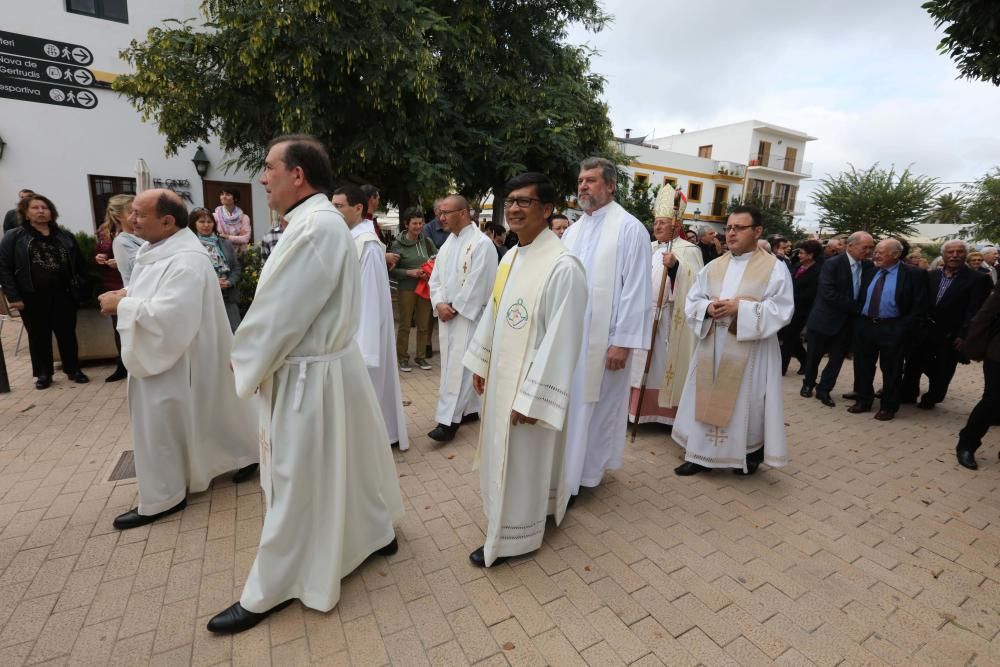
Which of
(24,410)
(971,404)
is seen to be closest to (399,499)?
(24,410)

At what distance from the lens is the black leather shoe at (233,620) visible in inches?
91.3

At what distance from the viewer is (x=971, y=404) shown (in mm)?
6680

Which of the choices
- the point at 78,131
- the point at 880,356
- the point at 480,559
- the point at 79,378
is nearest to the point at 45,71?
the point at 78,131

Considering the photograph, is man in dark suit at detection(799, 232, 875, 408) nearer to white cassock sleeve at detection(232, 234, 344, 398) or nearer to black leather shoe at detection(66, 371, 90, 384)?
white cassock sleeve at detection(232, 234, 344, 398)

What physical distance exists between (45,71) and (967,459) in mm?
14809

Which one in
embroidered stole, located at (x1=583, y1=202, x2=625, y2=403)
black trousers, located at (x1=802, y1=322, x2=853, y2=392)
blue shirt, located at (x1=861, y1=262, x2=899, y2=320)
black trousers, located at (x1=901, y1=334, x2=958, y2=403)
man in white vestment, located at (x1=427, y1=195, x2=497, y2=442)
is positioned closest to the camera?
embroidered stole, located at (x1=583, y1=202, x2=625, y2=403)

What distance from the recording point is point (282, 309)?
2.17m

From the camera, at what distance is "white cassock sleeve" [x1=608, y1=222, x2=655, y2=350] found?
11.3 ft

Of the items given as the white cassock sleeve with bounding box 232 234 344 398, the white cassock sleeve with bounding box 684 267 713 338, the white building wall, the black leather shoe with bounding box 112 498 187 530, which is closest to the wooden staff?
the white cassock sleeve with bounding box 684 267 713 338

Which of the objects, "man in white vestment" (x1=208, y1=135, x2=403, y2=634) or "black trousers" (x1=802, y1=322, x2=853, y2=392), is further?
"black trousers" (x1=802, y1=322, x2=853, y2=392)

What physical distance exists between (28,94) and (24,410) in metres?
4.72

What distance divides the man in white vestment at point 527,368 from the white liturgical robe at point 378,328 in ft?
4.32

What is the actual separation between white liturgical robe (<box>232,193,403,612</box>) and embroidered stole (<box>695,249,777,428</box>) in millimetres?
2778

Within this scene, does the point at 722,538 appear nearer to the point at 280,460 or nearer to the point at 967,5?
the point at 280,460
